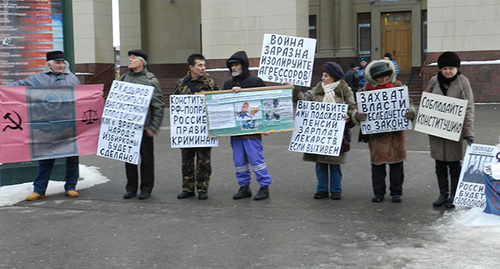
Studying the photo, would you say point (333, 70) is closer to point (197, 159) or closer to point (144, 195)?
point (197, 159)

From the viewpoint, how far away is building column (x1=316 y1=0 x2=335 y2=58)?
27.9 metres

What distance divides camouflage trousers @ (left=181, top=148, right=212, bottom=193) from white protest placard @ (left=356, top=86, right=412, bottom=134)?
6.86 ft

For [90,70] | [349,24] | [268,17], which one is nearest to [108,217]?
[268,17]

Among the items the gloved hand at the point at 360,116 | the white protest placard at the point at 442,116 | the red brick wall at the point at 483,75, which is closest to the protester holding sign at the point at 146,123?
the gloved hand at the point at 360,116

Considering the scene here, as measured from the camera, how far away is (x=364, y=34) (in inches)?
1103

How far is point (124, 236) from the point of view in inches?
247

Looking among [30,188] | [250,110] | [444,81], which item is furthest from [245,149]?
[30,188]

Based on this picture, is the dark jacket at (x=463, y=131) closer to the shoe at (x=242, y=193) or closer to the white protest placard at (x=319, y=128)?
the white protest placard at (x=319, y=128)

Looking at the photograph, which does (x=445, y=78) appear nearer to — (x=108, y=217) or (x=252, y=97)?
(x=252, y=97)

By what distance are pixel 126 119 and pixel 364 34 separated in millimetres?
21480

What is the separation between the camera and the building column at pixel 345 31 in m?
27.6

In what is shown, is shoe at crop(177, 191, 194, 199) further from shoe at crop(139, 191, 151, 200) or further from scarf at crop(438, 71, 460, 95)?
scarf at crop(438, 71, 460, 95)

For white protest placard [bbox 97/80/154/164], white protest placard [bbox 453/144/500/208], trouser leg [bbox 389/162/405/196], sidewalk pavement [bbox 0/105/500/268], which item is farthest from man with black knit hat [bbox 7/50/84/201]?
white protest placard [bbox 453/144/500/208]

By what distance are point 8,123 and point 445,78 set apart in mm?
5529
